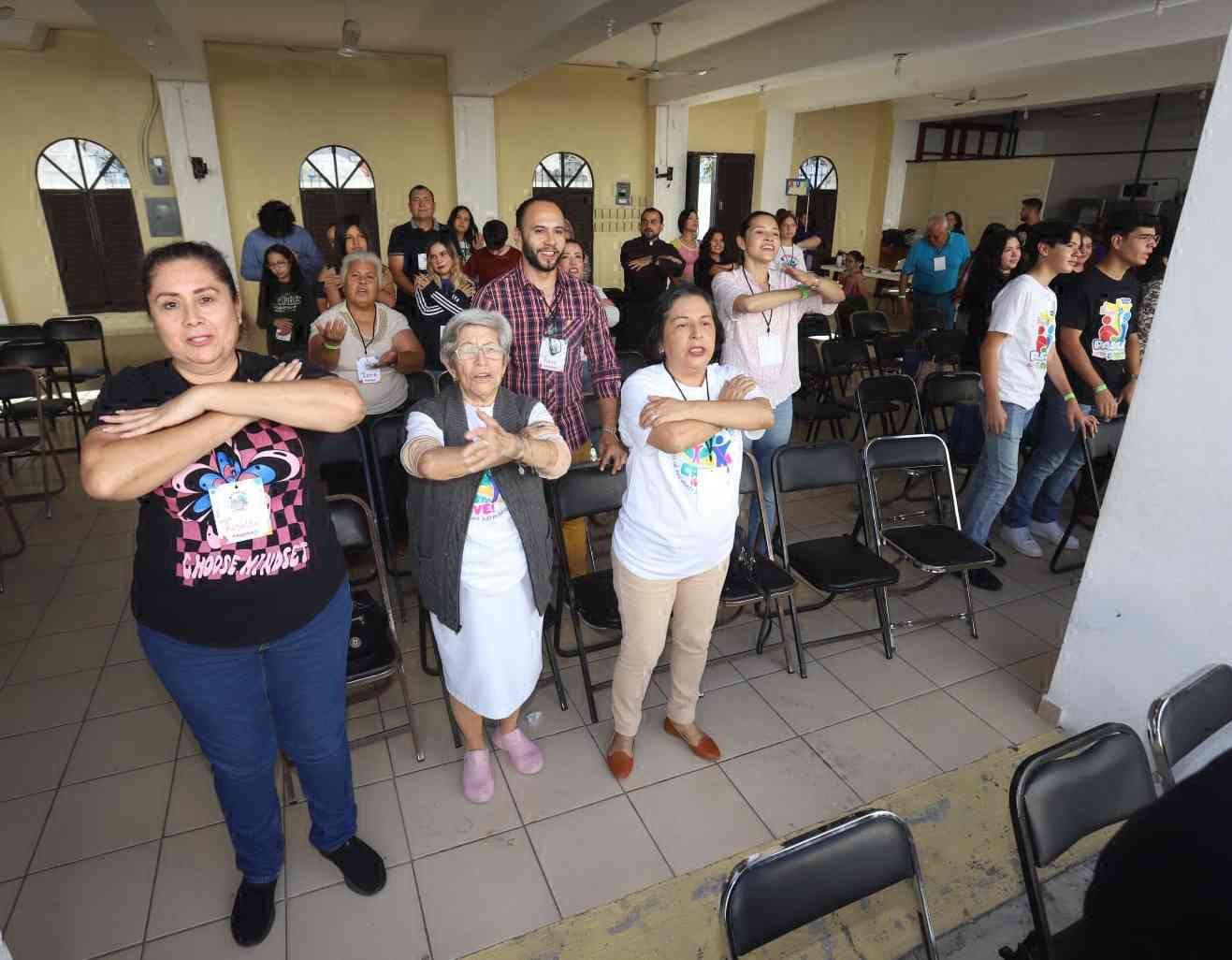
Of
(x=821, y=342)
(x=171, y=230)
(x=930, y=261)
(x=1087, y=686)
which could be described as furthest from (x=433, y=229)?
(x=1087, y=686)

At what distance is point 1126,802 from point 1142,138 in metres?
13.7

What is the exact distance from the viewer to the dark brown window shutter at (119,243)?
7.88 m

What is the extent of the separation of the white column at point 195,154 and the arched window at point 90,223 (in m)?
0.61

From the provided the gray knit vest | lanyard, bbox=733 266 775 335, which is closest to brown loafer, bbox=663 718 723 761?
the gray knit vest

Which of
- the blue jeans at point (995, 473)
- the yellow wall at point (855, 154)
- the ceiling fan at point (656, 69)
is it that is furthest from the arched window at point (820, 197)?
the blue jeans at point (995, 473)

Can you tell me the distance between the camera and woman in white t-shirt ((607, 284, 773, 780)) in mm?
2070

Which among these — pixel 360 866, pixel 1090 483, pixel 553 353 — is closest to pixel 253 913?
pixel 360 866

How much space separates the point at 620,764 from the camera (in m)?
2.42

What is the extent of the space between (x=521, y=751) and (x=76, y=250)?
852 centimetres

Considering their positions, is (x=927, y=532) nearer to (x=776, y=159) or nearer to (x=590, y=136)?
(x=590, y=136)

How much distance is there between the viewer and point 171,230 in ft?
26.7

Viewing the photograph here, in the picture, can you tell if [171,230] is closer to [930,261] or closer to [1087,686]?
[930,261]

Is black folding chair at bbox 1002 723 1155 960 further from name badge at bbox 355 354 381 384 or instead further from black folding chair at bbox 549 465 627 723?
name badge at bbox 355 354 381 384

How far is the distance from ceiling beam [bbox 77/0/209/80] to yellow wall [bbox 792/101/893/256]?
319 inches
